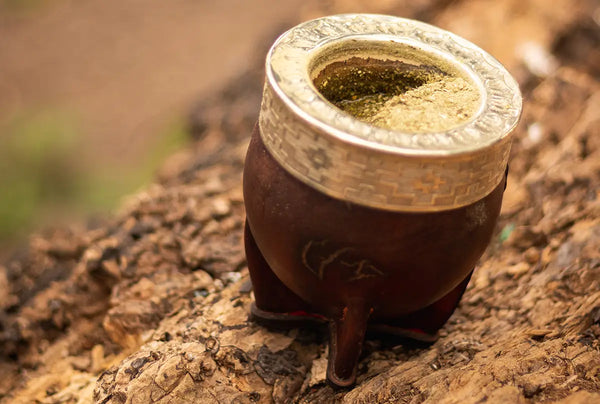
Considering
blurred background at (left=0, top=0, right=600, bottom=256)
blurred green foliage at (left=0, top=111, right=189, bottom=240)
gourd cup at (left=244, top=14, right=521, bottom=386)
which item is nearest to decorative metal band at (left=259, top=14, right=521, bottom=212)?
gourd cup at (left=244, top=14, right=521, bottom=386)

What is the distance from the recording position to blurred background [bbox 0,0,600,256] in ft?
16.6

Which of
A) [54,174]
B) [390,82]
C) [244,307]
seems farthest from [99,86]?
[390,82]

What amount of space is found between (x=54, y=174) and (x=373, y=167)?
5.04 m

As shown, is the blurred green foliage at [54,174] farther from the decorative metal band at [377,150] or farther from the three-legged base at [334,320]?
the decorative metal band at [377,150]

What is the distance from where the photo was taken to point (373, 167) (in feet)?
4.90

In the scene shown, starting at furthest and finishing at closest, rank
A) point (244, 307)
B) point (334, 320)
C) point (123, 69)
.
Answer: point (123, 69), point (244, 307), point (334, 320)

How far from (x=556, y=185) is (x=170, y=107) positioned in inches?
182

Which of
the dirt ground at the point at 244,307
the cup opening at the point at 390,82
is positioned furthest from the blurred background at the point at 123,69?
the cup opening at the point at 390,82

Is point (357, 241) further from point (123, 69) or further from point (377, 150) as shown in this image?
point (123, 69)

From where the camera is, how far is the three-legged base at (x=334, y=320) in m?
1.87

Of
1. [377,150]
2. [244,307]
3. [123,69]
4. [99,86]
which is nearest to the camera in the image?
[377,150]

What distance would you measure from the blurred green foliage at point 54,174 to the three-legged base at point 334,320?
3.30 meters

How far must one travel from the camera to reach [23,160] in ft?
19.4

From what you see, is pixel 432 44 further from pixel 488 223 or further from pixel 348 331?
pixel 348 331
